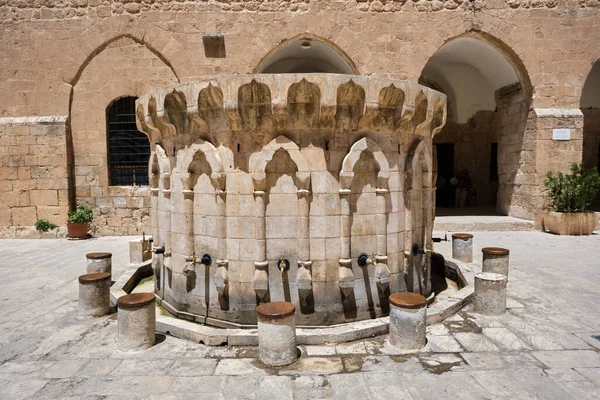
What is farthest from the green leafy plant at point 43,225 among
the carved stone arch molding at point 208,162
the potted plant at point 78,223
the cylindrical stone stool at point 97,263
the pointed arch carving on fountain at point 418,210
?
the pointed arch carving on fountain at point 418,210

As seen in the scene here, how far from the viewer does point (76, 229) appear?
10812 mm

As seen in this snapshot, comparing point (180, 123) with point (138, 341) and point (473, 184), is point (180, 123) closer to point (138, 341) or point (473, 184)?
point (138, 341)

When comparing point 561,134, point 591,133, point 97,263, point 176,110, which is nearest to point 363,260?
point 176,110

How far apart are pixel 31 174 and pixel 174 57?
211 inches

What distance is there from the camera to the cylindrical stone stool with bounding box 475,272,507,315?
4.69 m

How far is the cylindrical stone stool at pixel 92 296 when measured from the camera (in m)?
4.84

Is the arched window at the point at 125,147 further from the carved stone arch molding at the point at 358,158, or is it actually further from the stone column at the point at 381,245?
the stone column at the point at 381,245

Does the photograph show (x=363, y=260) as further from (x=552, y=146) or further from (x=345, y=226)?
(x=552, y=146)

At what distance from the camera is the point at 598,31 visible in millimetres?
11086

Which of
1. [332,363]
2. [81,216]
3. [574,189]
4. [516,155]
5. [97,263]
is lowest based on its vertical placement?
[332,363]

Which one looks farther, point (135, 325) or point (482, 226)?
point (482, 226)

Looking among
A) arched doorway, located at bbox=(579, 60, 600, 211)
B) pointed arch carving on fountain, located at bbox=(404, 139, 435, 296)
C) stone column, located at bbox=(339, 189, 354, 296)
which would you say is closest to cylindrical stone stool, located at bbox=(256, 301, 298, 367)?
stone column, located at bbox=(339, 189, 354, 296)

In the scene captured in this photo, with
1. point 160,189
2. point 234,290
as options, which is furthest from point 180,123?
point 234,290

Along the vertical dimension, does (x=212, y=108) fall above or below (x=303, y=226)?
above
